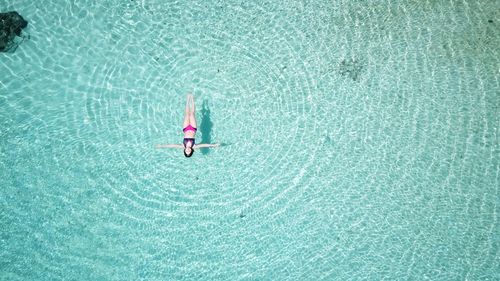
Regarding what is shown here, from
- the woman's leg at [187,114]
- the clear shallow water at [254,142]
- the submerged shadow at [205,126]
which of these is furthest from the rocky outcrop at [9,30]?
the submerged shadow at [205,126]

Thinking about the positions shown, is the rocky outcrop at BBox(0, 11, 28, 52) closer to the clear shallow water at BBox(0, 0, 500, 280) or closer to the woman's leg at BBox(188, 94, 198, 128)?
the clear shallow water at BBox(0, 0, 500, 280)

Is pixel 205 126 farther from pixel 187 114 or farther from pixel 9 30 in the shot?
pixel 9 30

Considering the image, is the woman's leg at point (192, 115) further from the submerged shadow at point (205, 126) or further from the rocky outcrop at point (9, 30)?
the rocky outcrop at point (9, 30)

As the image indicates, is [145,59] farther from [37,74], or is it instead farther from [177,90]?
[37,74]

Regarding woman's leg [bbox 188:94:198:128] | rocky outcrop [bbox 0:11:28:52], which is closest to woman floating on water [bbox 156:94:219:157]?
woman's leg [bbox 188:94:198:128]

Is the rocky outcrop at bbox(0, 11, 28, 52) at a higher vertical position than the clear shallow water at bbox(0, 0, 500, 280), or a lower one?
higher
